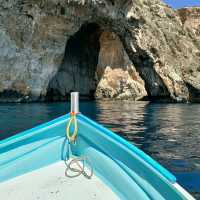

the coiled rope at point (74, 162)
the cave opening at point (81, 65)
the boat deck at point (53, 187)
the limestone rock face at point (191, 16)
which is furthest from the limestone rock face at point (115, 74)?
the boat deck at point (53, 187)

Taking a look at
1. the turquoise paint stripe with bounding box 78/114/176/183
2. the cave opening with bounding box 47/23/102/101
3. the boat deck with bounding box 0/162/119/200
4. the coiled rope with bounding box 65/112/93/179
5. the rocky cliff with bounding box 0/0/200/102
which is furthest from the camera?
the cave opening with bounding box 47/23/102/101

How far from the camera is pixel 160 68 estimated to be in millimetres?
42656

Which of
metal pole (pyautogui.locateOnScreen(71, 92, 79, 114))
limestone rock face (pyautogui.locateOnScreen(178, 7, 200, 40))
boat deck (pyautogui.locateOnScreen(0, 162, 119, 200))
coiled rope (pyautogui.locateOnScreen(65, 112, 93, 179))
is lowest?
boat deck (pyautogui.locateOnScreen(0, 162, 119, 200))

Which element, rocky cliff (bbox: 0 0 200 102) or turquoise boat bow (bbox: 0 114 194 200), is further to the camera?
rocky cliff (bbox: 0 0 200 102)

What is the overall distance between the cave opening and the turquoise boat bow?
3947 cm

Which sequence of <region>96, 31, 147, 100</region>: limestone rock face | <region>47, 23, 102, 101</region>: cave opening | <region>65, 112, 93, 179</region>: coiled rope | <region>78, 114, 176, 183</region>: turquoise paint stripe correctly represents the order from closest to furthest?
<region>78, 114, 176, 183</region>: turquoise paint stripe < <region>65, 112, 93, 179</region>: coiled rope < <region>47, 23, 102, 101</region>: cave opening < <region>96, 31, 147, 100</region>: limestone rock face

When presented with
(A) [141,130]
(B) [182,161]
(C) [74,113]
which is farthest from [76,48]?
(C) [74,113]

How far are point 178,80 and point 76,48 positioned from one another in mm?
12997

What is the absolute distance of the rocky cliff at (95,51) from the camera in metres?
34.6

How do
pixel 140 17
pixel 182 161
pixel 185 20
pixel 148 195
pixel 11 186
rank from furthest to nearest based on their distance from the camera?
pixel 185 20
pixel 140 17
pixel 182 161
pixel 11 186
pixel 148 195

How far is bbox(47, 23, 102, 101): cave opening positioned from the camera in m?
45.6

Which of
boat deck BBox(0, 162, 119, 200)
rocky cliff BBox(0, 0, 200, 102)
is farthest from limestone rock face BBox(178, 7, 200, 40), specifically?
boat deck BBox(0, 162, 119, 200)

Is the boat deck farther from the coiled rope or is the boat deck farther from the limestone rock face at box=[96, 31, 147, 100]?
the limestone rock face at box=[96, 31, 147, 100]

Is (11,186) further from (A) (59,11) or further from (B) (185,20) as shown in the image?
(B) (185,20)
